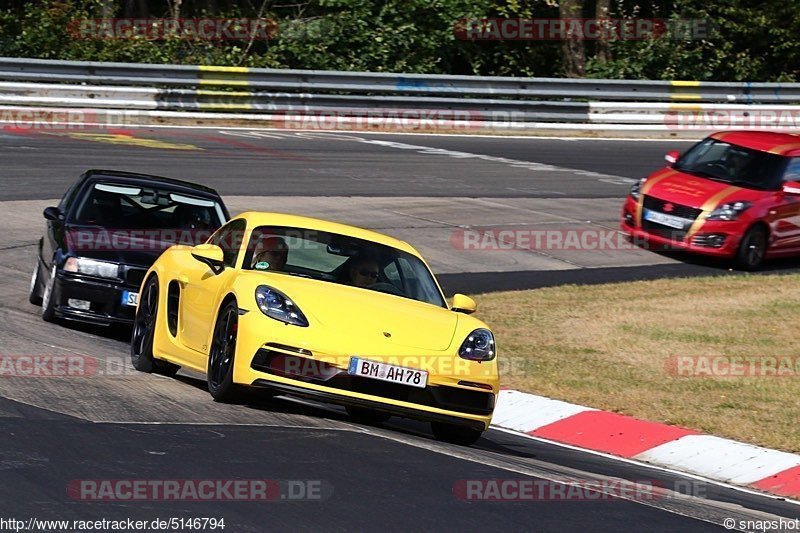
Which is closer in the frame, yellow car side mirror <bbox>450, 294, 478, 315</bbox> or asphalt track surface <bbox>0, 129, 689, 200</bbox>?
yellow car side mirror <bbox>450, 294, 478, 315</bbox>

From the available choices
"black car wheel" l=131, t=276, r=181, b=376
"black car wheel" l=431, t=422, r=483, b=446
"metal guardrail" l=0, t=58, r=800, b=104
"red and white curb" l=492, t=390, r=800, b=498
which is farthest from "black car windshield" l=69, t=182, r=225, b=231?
"metal guardrail" l=0, t=58, r=800, b=104

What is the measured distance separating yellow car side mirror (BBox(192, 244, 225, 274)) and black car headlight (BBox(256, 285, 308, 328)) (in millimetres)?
746

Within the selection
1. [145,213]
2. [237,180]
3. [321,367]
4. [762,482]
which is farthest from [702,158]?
[321,367]

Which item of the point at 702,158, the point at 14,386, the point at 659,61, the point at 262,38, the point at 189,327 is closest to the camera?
the point at 14,386

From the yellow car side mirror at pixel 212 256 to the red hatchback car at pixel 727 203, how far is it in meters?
10.2

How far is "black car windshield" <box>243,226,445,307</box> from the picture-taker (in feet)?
30.7

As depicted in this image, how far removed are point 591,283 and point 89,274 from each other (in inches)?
271

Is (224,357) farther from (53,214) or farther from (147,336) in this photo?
(53,214)

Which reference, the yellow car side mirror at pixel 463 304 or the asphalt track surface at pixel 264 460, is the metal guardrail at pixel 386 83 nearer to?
the asphalt track surface at pixel 264 460

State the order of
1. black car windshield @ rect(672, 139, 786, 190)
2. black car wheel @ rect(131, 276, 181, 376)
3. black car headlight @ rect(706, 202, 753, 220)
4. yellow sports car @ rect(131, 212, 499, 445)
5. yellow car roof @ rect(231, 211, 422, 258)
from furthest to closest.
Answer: black car windshield @ rect(672, 139, 786, 190)
black car headlight @ rect(706, 202, 753, 220)
black car wheel @ rect(131, 276, 181, 376)
yellow car roof @ rect(231, 211, 422, 258)
yellow sports car @ rect(131, 212, 499, 445)

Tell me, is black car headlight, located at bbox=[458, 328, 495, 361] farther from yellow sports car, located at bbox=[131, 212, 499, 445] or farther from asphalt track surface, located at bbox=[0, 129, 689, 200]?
asphalt track surface, located at bbox=[0, 129, 689, 200]

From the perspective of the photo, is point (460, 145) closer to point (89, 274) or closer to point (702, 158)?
point (702, 158)

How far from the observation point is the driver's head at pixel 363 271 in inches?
370

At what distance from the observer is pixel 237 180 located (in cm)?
2148
